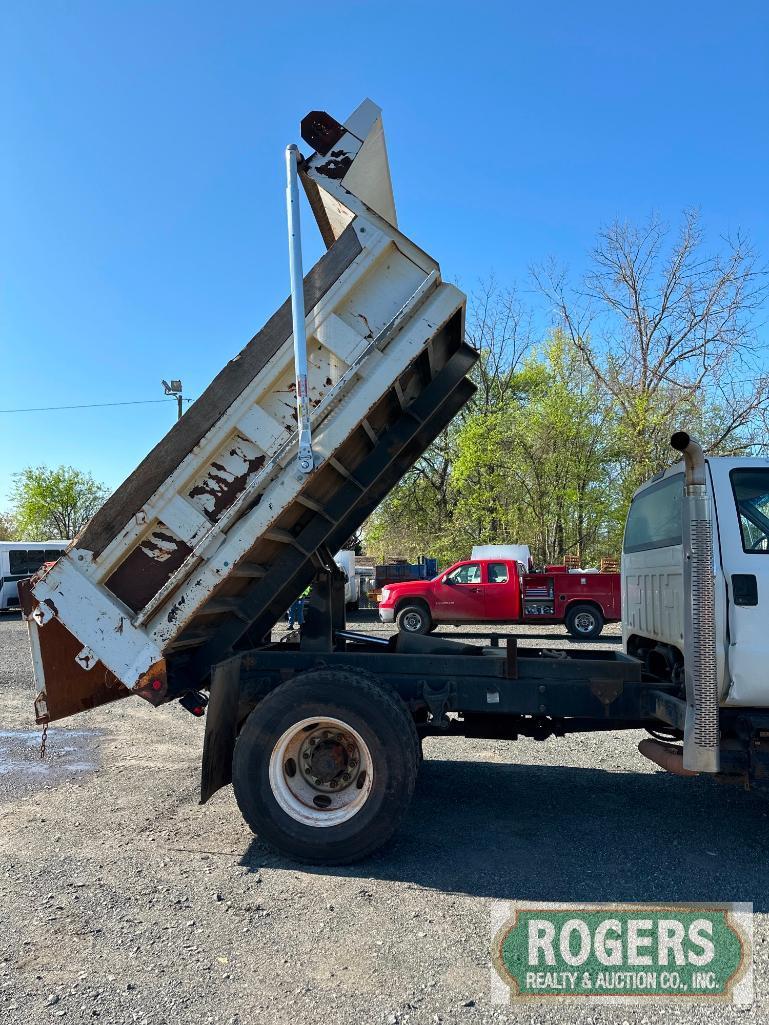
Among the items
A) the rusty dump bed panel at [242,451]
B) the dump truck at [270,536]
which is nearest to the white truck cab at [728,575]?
the dump truck at [270,536]

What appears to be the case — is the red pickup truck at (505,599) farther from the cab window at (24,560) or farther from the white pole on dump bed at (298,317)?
the cab window at (24,560)

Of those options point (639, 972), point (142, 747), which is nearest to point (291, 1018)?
point (639, 972)

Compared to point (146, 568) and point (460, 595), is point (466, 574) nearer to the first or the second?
point (460, 595)

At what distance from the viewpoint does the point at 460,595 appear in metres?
17.1

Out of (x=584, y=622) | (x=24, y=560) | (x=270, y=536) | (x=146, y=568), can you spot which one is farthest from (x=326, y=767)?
(x=24, y=560)

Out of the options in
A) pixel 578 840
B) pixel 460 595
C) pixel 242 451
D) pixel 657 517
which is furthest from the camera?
pixel 460 595

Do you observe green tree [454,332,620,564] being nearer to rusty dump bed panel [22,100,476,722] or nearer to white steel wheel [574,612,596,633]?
white steel wheel [574,612,596,633]

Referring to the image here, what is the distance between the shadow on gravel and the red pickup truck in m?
11.1

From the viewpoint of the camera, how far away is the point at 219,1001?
9.04 ft

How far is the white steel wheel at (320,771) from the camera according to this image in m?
4.09

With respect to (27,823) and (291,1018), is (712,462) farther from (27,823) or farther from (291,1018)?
(27,823)

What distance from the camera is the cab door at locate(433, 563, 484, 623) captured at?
666 inches

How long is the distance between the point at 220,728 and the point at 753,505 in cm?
357

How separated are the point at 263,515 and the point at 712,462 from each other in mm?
2867
